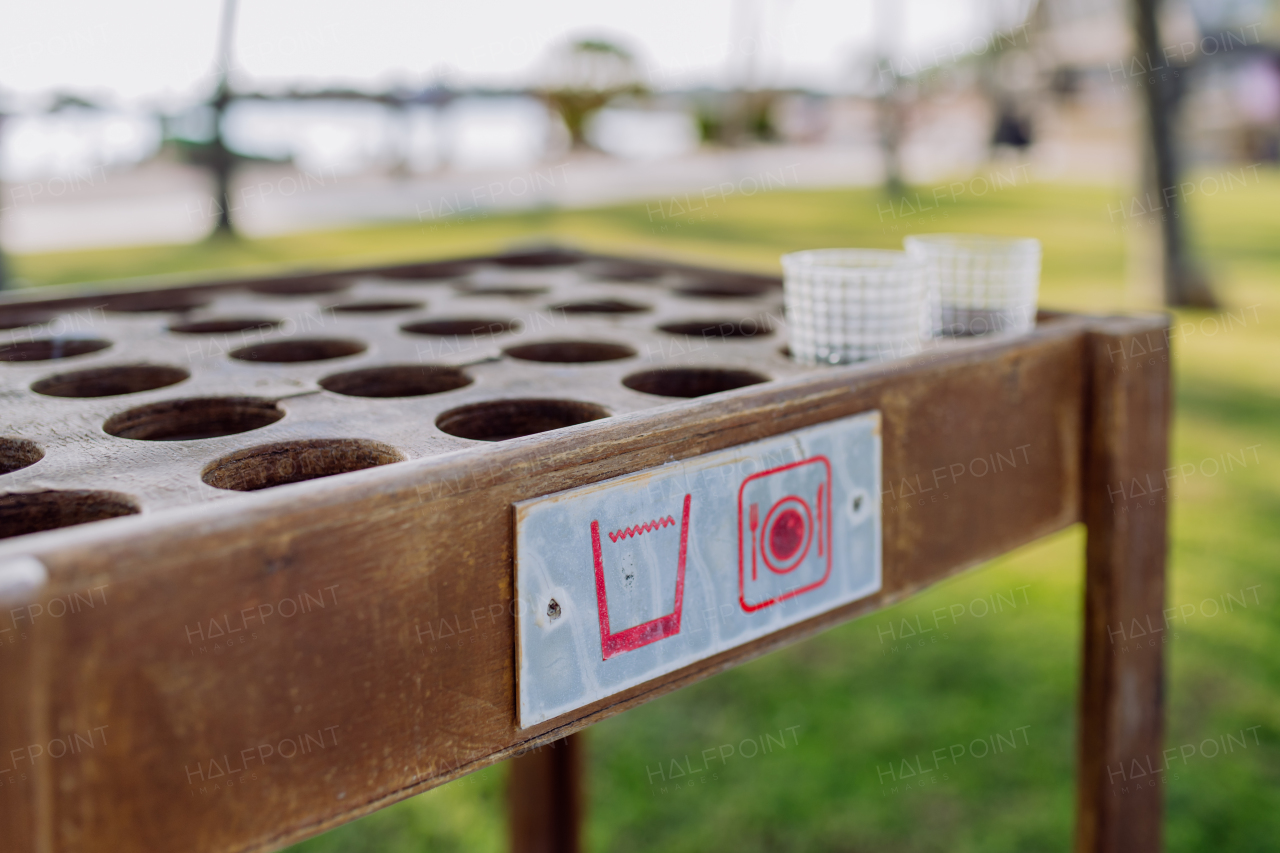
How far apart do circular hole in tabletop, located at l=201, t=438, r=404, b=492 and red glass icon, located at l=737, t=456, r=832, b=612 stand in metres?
0.27

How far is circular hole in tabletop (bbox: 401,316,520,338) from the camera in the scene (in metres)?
1.25

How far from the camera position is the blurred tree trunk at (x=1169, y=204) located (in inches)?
206

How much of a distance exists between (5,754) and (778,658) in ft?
6.29

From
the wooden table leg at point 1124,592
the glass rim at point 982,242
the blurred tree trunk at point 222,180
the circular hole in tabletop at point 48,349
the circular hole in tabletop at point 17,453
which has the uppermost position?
the blurred tree trunk at point 222,180

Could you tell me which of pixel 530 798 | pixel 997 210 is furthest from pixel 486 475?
pixel 997 210

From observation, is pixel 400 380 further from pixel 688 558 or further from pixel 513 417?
pixel 688 558

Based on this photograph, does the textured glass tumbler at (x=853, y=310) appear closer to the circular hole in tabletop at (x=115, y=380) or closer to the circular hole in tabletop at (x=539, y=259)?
the circular hole in tabletop at (x=115, y=380)

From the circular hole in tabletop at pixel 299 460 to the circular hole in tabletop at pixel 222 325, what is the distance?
1.70 ft

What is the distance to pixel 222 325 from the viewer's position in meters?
1.26

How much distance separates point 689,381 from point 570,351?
0.56ft

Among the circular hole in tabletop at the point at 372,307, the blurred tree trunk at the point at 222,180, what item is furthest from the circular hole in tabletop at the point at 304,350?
the blurred tree trunk at the point at 222,180

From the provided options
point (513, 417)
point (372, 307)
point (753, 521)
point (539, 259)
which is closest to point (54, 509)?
point (513, 417)

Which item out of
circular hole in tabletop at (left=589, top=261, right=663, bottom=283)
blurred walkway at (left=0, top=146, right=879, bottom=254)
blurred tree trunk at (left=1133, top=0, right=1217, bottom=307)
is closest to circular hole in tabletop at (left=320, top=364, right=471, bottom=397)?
circular hole in tabletop at (left=589, top=261, right=663, bottom=283)

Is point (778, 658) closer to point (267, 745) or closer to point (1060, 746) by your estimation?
point (1060, 746)
